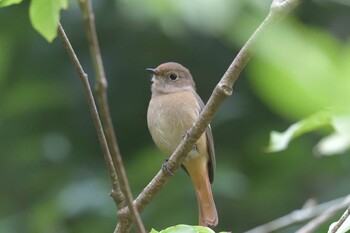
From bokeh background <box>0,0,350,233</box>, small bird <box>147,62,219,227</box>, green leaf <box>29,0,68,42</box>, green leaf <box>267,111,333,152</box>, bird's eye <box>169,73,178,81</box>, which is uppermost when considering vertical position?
green leaf <box>29,0,68,42</box>

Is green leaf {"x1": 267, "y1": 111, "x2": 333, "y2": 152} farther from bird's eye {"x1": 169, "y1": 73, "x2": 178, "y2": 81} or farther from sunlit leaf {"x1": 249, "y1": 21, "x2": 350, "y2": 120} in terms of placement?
bird's eye {"x1": 169, "y1": 73, "x2": 178, "y2": 81}

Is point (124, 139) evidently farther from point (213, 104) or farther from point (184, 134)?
point (213, 104)

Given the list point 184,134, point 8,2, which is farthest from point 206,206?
point 8,2

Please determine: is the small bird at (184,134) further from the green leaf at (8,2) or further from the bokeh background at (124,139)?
the green leaf at (8,2)

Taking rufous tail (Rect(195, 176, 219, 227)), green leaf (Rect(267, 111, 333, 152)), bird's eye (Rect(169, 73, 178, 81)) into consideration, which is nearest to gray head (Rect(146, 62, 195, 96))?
bird's eye (Rect(169, 73, 178, 81))

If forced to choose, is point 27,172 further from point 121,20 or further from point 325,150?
point 325,150

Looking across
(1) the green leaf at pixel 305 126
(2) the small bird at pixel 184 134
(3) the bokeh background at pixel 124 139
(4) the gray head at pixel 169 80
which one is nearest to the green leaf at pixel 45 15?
(1) the green leaf at pixel 305 126

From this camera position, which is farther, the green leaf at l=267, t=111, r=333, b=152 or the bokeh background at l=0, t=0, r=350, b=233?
the bokeh background at l=0, t=0, r=350, b=233

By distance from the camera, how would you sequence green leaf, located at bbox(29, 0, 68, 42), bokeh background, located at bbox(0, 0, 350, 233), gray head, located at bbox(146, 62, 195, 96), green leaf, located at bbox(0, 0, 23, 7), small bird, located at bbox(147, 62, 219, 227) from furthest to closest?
bokeh background, located at bbox(0, 0, 350, 233), gray head, located at bbox(146, 62, 195, 96), small bird, located at bbox(147, 62, 219, 227), green leaf, located at bbox(0, 0, 23, 7), green leaf, located at bbox(29, 0, 68, 42)

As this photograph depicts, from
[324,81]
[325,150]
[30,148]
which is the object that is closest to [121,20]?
[30,148]
